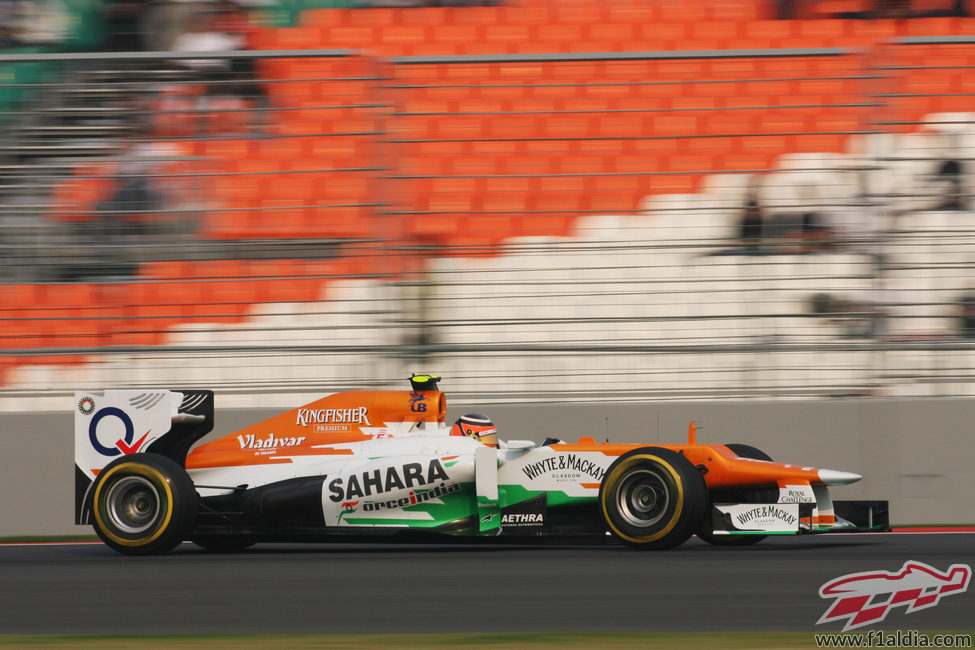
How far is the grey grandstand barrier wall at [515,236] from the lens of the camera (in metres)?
8.47

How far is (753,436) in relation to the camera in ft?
27.4

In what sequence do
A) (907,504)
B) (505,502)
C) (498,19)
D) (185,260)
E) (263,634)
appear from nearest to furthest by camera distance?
(263,634)
(505,502)
(907,504)
(185,260)
(498,19)

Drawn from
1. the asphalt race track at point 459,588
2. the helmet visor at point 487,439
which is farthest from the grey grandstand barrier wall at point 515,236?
the asphalt race track at point 459,588

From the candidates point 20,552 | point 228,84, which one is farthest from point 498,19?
point 20,552

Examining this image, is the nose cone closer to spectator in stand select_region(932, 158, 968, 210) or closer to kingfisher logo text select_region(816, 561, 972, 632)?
kingfisher logo text select_region(816, 561, 972, 632)

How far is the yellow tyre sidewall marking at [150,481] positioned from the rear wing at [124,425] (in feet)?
0.67

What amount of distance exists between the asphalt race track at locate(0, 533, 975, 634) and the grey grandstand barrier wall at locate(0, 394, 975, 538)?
4.05ft

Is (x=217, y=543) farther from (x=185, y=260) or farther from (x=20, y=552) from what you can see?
(x=185, y=260)

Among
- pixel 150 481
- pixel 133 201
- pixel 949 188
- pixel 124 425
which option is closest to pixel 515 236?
pixel 133 201

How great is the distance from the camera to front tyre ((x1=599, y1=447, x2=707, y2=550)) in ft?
20.2

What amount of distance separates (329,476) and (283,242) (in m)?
2.61

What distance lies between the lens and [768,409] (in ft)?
27.5

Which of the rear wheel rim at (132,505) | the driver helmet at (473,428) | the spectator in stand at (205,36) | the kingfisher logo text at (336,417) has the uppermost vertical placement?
the spectator in stand at (205,36)

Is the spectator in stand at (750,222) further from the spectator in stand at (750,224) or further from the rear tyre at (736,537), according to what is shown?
the rear tyre at (736,537)
